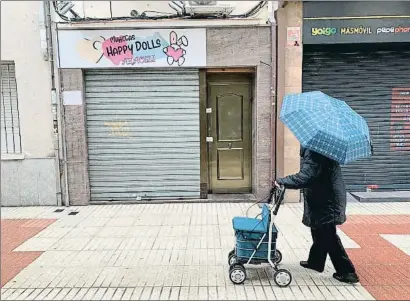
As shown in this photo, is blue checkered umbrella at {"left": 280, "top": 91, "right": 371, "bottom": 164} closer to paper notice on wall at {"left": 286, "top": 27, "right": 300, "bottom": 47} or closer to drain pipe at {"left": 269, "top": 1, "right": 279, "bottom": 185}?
drain pipe at {"left": 269, "top": 1, "right": 279, "bottom": 185}

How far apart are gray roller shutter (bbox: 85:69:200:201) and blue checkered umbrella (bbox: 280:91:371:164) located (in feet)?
13.2

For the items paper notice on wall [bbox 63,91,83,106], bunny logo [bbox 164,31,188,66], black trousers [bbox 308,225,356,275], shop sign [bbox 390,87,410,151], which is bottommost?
black trousers [bbox 308,225,356,275]

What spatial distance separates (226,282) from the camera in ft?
14.0

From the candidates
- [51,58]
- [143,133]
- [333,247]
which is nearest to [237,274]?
[333,247]

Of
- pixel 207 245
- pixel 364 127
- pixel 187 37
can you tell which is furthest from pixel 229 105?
pixel 364 127

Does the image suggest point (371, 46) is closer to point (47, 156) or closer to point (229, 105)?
point (229, 105)

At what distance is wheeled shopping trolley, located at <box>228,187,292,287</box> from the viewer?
4082mm

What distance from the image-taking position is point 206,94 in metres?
8.05

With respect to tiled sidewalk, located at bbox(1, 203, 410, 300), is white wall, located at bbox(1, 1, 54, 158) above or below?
above

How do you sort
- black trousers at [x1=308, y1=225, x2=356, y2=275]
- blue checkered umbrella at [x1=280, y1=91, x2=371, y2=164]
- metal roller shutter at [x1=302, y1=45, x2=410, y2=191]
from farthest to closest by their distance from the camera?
1. metal roller shutter at [x1=302, y1=45, x2=410, y2=191]
2. black trousers at [x1=308, y1=225, x2=356, y2=275]
3. blue checkered umbrella at [x1=280, y1=91, x2=371, y2=164]

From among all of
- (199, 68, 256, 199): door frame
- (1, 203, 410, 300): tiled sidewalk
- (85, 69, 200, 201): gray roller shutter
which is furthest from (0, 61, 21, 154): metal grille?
(199, 68, 256, 199): door frame

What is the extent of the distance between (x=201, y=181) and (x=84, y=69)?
3.37m

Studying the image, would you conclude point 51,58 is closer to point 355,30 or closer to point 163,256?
point 163,256

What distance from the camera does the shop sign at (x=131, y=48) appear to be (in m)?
7.50
